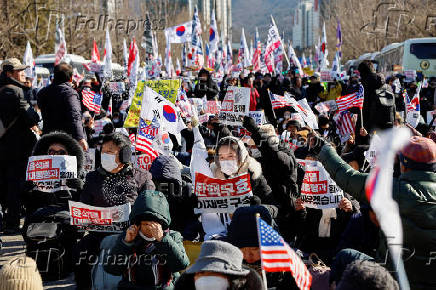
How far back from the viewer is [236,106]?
28.9ft

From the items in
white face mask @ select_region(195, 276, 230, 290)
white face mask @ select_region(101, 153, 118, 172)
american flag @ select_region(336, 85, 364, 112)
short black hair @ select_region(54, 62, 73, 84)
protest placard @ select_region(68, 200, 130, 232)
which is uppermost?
short black hair @ select_region(54, 62, 73, 84)

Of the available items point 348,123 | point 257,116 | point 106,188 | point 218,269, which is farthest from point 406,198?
point 257,116

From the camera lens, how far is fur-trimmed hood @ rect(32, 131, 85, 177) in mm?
5941

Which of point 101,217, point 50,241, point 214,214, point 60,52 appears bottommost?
point 50,241

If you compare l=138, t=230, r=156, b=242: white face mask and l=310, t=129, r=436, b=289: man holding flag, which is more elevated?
l=310, t=129, r=436, b=289: man holding flag

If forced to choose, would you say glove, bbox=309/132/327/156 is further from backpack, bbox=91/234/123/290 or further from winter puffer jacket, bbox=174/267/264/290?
winter puffer jacket, bbox=174/267/264/290

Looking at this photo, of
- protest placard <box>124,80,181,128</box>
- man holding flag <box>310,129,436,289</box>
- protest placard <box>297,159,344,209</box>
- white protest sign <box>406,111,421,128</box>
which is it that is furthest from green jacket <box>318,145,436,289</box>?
white protest sign <box>406,111,421,128</box>

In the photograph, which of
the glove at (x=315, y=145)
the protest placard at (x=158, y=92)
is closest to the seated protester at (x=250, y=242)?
the glove at (x=315, y=145)

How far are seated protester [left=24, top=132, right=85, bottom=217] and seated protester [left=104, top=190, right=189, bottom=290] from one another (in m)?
1.98

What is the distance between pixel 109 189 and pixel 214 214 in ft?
2.82

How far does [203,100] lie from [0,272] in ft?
29.3

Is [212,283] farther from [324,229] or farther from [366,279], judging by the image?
[324,229]

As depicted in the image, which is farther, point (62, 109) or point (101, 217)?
point (62, 109)

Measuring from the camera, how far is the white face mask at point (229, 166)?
17.7 feet
